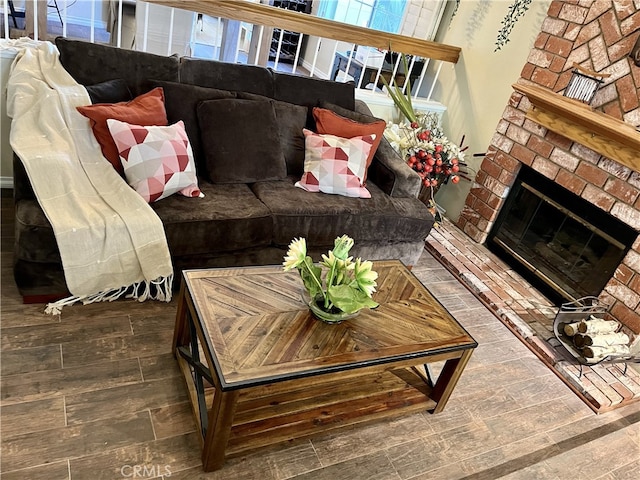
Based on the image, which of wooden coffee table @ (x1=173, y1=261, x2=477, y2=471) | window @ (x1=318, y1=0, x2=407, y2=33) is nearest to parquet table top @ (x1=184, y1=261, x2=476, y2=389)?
wooden coffee table @ (x1=173, y1=261, x2=477, y2=471)

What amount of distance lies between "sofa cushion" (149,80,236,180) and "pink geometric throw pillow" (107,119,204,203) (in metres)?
0.23

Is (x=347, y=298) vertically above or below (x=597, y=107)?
below

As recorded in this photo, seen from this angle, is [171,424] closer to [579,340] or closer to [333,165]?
[333,165]

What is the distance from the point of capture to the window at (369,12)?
513 cm

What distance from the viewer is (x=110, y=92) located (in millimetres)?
2367

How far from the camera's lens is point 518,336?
9.02ft

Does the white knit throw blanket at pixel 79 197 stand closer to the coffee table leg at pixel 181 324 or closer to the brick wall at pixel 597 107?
the coffee table leg at pixel 181 324

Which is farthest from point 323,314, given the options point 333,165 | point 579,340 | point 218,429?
point 579,340

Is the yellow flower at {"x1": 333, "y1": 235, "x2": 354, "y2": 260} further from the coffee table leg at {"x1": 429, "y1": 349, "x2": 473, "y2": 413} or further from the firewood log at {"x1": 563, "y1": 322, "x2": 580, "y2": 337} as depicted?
the firewood log at {"x1": 563, "y1": 322, "x2": 580, "y2": 337}

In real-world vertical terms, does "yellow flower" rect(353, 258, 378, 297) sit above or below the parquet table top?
above

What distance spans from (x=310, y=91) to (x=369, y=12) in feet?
11.0

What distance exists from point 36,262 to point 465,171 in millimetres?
2983

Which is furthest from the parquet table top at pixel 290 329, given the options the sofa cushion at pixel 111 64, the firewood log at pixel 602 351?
the sofa cushion at pixel 111 64

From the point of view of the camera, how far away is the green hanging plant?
3314 mm
